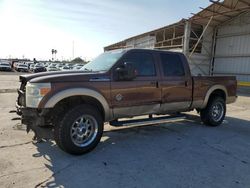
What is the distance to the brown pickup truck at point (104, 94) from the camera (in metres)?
4.61

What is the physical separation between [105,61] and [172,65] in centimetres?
174

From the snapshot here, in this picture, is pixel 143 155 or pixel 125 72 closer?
pixel 143 155

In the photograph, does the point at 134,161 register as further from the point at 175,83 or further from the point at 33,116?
the point at 175,83

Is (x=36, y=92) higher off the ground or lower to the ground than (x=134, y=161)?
higher

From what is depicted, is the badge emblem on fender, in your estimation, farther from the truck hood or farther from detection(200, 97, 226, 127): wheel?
detection(200, 97, 226, 127): wheel

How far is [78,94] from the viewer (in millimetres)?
4734

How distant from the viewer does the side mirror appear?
5.14 metres

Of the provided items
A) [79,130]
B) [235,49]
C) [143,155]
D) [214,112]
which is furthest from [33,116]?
[235,49]

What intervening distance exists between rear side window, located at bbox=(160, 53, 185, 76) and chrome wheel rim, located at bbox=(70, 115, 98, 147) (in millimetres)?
2246

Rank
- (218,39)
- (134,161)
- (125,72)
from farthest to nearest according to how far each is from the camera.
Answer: (218,39), (125,72), (134,161)

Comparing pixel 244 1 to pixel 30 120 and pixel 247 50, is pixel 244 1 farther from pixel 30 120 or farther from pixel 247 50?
pixel 30 120

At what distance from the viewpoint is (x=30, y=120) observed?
4746mm

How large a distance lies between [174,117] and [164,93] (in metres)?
0.88

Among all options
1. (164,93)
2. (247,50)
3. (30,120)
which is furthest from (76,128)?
(247,50)
